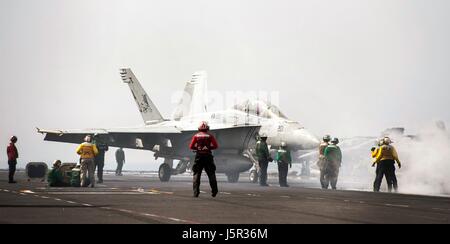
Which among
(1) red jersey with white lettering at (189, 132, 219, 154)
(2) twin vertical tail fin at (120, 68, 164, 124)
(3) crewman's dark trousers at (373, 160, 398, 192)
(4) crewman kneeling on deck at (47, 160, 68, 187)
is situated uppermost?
(2) twin vertical tail fin at (120, 68, 164, 124)

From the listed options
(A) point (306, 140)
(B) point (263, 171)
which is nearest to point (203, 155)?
(B) point (263, 171)

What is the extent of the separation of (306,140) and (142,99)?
15.6 meters

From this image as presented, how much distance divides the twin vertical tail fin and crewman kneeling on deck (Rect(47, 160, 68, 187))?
17.1m

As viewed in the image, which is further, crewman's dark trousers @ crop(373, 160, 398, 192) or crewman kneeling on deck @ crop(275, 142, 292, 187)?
crewman kneeling on deck @ crop(275, 142, 292, 187)

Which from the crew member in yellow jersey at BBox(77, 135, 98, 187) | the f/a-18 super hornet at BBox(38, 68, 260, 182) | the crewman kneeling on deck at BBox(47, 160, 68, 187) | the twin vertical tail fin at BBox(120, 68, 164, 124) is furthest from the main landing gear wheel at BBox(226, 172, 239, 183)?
the crewman kneeling on deck at BBox(47, 160, 68, 187)

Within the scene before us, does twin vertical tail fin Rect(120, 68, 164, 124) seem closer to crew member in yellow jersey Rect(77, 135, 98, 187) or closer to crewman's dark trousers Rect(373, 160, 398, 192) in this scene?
crew member in yellow jersey Rect(77, 135, 98, 187)

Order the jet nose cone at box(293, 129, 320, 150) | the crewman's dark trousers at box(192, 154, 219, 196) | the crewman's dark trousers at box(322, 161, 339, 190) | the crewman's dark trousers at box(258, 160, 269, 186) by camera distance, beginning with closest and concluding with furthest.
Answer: the crewman's dark trousers at box(192, 154, 219, 196), the crewman's dark trousers at box(322, 161, 339, 190), the crewman's dark trousers at box(258, 160, 269, 186), the jet nose cone at box(293, 129, 320, 150)

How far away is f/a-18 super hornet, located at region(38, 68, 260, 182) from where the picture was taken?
33.6 meters

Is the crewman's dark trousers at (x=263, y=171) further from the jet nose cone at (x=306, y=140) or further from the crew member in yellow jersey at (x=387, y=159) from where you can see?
the crew member in yellow jersey at (x=387, y=159)

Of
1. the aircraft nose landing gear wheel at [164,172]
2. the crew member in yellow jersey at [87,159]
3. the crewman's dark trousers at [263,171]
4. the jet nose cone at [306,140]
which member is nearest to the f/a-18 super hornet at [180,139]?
the aircraft nose landing gear wheel at [164,172]

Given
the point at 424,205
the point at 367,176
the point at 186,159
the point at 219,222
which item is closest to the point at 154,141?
the point at 186,159

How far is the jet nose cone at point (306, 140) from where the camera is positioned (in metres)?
31.3

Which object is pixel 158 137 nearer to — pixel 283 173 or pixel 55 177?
pixel 283 173
